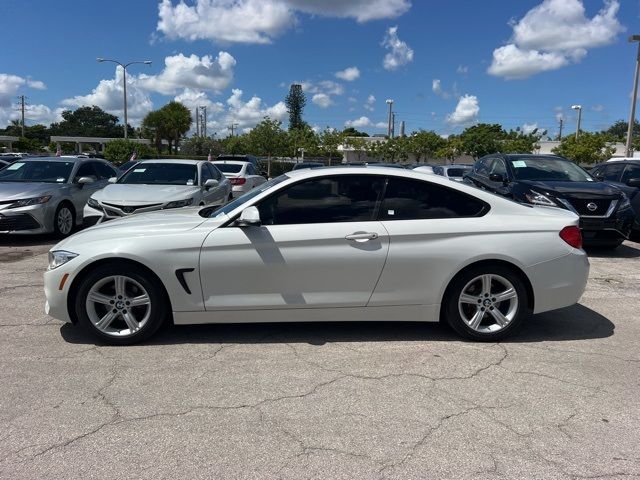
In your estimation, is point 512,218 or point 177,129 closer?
point 512,218

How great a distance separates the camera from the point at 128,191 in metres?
9.20

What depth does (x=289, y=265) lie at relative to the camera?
174 inches

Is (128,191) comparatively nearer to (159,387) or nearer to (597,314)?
(159,387)

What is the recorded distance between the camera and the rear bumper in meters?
4.61

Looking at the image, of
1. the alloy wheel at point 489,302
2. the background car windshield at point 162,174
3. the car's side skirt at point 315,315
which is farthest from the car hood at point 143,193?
the alloy wheel at point 489,302

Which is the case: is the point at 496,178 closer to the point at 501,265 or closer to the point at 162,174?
the point at 501,265

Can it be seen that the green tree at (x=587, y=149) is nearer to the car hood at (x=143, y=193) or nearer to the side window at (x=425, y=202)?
the car hood at (x=143, y=193)

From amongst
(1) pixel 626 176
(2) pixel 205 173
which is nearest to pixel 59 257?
(2) pixel 205 173

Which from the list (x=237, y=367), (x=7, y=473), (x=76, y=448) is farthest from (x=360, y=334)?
(x=7, y=473)

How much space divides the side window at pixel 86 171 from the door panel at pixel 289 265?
7.68 m

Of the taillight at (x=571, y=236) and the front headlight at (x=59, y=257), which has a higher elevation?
the taillight at (x=571, y=236)

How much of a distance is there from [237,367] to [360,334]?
131 cm

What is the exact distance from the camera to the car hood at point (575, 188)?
8.74m

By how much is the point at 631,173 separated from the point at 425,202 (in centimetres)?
909
